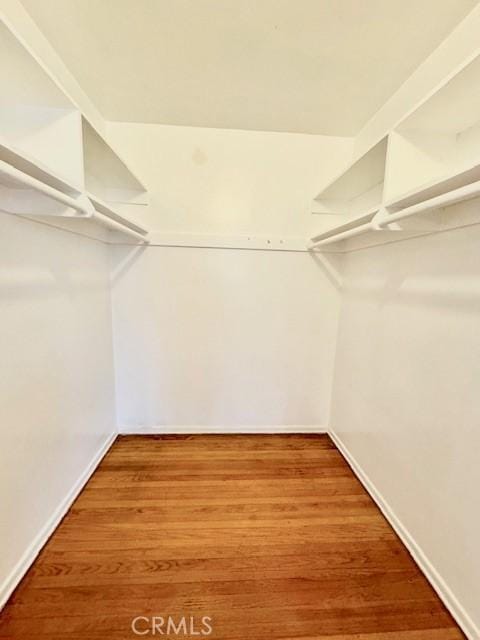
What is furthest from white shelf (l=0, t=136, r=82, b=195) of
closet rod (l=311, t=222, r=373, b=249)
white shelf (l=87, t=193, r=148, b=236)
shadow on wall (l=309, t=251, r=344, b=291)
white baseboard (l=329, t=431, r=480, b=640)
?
white baseboard (l=329, t=431, r=480, b=640)

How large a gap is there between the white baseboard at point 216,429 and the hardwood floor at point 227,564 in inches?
15.6

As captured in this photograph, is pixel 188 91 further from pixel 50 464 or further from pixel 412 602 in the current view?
pixel 412 602

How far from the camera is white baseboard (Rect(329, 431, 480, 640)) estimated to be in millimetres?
1154

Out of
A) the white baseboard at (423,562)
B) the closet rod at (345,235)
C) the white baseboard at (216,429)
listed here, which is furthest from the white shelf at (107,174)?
the white baseboard at (423,562)

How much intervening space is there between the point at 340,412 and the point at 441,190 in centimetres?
171

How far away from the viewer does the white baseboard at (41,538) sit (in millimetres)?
1226

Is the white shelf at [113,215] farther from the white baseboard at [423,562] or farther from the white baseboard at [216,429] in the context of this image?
the white baseboard at [423,562]

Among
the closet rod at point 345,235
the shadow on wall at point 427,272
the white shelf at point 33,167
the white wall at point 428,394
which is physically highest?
the white shelf at point 33,167

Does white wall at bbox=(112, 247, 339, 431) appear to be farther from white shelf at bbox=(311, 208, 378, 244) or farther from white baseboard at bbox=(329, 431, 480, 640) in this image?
white baseboard at bbox=(329, 431, 480, 640)

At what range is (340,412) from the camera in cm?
236

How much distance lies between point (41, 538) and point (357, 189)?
2.65 m

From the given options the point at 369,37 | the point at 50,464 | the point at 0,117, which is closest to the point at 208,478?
the point at 50,464

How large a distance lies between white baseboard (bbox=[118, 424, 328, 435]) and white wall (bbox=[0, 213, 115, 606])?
0.48 metres

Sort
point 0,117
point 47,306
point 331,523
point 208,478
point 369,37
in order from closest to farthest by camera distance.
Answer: point 0,117 → point 369,37 → point 47,306 → point 331,523 → point 208,478
